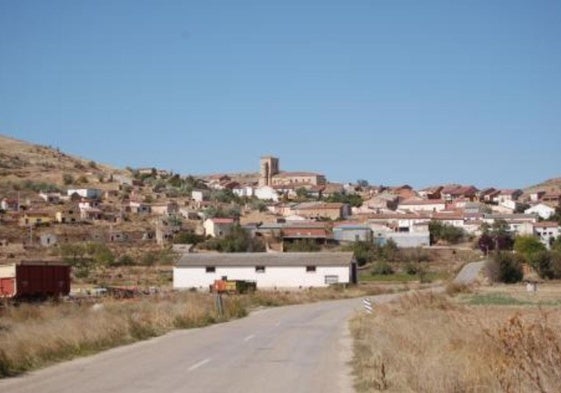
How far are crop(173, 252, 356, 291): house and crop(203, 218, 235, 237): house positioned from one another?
1577 inches

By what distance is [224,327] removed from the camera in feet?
105

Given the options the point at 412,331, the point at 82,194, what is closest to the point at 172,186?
the point at 82,194

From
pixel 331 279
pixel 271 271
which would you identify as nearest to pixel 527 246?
pixel 331 279

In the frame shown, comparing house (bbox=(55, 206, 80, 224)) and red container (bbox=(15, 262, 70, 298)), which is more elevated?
house (bbox=(55, 206, 80, 224))

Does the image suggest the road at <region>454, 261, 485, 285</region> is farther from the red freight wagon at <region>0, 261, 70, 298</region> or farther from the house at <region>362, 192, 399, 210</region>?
the house at <region>362, 192, 399, 210</region>

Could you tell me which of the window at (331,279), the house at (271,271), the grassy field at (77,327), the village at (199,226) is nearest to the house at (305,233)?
the village at (199,226)

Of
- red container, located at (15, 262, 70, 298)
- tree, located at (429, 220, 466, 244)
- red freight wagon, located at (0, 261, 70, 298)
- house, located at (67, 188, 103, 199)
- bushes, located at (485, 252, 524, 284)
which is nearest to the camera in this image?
red freight wagon, located at (0, 261, 70, 298)

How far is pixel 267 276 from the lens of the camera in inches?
3066

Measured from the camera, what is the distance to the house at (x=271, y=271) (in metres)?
76.9

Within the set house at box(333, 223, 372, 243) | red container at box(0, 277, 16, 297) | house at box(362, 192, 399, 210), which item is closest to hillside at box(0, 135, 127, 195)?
house at box(362, 192, 399, 210)

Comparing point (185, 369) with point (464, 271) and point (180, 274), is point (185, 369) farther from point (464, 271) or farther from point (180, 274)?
point (464, 271)

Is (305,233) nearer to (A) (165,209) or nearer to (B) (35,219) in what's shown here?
(A) (165,209)

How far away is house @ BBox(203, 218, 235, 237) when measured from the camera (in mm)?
119938

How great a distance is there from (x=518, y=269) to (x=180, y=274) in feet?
106
